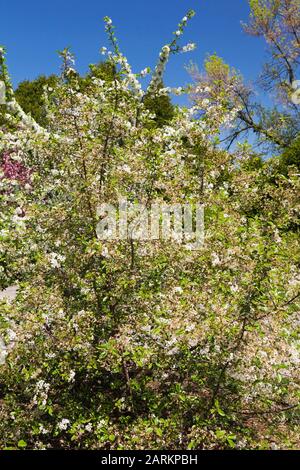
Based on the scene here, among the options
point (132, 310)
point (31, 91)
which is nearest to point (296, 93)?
point (31, 91)

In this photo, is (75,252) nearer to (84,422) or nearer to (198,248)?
(198,248)

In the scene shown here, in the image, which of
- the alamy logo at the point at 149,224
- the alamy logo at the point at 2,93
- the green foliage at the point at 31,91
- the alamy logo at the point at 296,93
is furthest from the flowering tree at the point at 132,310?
the green foliage at the point at 31,91

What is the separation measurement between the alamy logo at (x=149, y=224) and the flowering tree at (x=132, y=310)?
2.7 inches

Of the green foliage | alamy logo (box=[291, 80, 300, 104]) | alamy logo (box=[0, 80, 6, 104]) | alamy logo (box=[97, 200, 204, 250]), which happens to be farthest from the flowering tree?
the green foliage

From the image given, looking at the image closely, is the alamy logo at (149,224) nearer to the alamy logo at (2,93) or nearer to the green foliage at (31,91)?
the alamy logo at (2,93)

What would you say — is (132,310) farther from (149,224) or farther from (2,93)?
(2,93)

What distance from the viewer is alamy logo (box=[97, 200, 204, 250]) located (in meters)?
3.78

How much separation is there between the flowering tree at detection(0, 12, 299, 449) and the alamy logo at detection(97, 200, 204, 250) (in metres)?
0.07

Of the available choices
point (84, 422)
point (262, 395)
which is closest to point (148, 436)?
point (84, 422)

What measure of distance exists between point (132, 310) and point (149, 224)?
705 mm

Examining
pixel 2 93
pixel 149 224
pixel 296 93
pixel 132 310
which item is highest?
pixel 296 93

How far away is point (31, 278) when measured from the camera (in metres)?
4.10

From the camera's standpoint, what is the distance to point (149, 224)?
3934mm

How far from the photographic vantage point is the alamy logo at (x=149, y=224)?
3.78 metres
